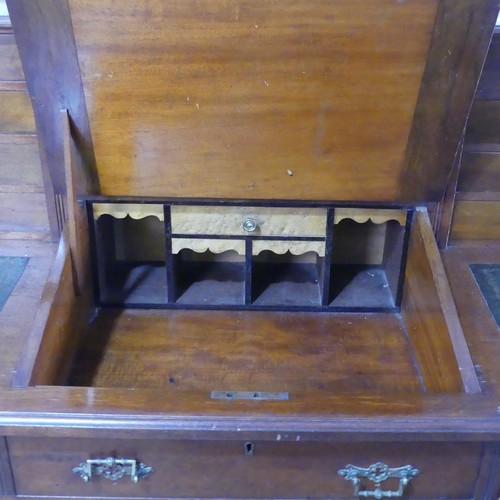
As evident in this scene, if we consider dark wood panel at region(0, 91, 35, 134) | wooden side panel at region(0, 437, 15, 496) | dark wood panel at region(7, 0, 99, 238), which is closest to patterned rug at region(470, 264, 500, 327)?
dark wood panel at region(7, 0, 99, 238)

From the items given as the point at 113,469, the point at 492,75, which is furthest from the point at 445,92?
the point at 113,469

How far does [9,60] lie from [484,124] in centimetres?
111

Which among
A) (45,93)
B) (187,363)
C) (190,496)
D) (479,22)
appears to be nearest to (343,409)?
(190,496)

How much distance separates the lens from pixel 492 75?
1.42 m

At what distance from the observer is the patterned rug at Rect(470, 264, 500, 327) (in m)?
1.35

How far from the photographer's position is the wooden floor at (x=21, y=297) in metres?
1.19

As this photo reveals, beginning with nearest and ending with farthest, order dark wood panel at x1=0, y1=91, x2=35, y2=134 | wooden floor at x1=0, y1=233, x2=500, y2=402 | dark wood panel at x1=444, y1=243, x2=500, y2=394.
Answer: dark wood panel at x1=444, y1=243, x2=500, y2=394 < wooden floor at x1=0, y1=233, x2=500, y2=402 < dark wood panel at x1=0, y1=91, x2=35, y2=134

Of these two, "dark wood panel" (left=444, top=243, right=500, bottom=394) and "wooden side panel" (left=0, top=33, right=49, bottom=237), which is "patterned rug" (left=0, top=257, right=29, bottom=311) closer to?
"wooden side panel" (left=0, top=33, right=49, bottom=237)

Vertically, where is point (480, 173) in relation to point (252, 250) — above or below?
above

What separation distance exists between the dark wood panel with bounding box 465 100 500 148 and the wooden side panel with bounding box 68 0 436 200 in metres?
0.29

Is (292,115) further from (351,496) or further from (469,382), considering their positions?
(351,496)

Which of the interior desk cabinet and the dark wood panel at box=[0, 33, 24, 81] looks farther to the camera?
the dark wood panel at box=[0, 33, 24, 81]

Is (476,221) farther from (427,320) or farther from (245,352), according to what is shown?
(245,352)

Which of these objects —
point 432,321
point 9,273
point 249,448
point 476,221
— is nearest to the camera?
point 249,448
